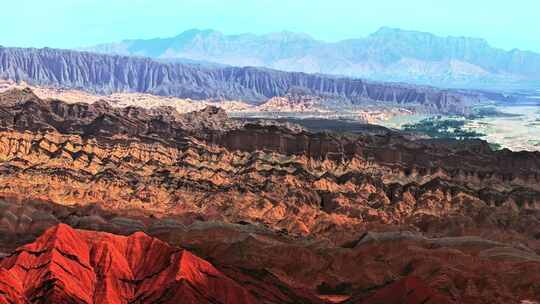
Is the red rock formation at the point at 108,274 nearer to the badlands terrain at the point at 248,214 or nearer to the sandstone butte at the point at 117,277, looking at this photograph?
the sandstone butte at the point at 117,277

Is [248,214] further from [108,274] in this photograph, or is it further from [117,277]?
[108,274]

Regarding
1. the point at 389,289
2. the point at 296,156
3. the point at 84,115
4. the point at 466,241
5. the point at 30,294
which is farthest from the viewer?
the point at 84,115

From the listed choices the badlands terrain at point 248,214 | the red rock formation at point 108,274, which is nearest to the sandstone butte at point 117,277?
the red rock formation at point 108,274

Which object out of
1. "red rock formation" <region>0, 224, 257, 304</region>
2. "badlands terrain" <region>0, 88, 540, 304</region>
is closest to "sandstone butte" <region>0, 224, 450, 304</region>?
"red rock formation" <region>0, 224, 257, 304</region>

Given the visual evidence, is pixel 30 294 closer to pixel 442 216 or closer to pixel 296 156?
pixel 442 216

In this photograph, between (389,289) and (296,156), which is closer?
(389,289)

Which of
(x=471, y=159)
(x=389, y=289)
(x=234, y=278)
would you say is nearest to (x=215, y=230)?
(x=234, y=278)
